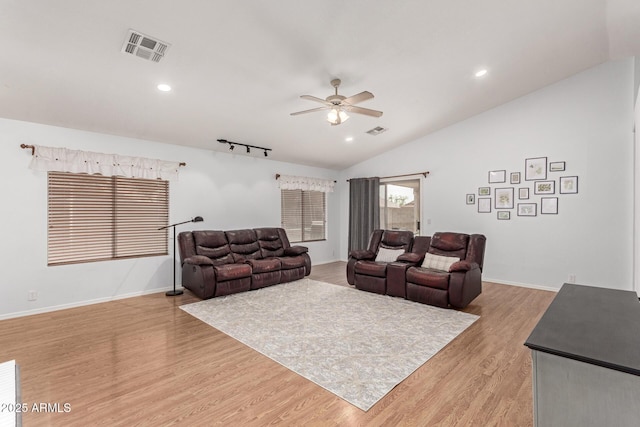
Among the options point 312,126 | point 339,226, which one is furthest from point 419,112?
point 339,226

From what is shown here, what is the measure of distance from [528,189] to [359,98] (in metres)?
3.78

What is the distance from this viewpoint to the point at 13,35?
96.7 inches

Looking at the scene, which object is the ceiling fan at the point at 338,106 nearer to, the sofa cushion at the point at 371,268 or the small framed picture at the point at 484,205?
the sofa cushion at the point at 371,268

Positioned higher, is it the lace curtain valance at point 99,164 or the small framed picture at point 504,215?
the lace curtain valance at point 99,164

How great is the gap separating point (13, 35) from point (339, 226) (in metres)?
6.66

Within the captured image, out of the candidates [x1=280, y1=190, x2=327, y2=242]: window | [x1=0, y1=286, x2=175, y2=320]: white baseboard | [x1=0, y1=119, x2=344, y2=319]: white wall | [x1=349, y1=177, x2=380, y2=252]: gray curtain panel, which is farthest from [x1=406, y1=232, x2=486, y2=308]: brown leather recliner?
[x1=0, y1=286, x2=175, y2=320]: white baseboard

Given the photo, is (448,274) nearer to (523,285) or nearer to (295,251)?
(523,285)

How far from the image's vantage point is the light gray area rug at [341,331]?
2.40 m

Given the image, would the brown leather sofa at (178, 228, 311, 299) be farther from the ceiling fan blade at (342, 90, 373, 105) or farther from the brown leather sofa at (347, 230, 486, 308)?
the ceiling fan blade at (342, 90, 373, 105)

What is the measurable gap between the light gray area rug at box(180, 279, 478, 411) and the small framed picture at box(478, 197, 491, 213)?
2.57m

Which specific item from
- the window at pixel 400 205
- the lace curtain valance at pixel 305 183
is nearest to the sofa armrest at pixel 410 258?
the window at pixel 400 205

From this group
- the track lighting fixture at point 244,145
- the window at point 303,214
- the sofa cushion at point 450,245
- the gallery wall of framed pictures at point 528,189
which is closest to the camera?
the sofa cushion at point 450,245

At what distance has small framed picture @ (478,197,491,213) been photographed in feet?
18.3

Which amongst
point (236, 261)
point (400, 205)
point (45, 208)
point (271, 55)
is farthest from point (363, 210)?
point (45, 208)
